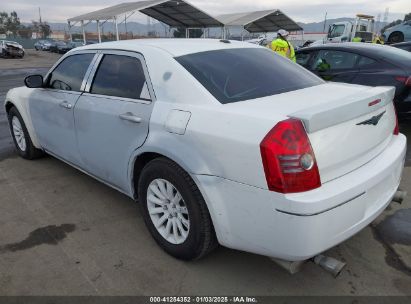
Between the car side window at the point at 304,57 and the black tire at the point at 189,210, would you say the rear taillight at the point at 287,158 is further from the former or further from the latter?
the car side window at the point at 304,57

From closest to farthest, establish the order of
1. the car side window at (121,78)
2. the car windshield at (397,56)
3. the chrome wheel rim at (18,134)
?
the car side window at (121,78)
the chrome wheel rim at (18,134)
the car windshield at (397,56)

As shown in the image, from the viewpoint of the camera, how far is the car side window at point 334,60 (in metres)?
6.19

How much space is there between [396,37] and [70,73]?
19.2 m

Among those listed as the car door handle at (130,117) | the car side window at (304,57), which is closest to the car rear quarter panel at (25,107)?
the car door handle at (130,117)


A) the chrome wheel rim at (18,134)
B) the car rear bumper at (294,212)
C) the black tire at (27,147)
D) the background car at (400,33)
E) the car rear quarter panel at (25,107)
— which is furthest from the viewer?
the background car at (400,33)

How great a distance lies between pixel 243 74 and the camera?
9.89 ft

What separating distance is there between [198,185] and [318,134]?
80 centimetres

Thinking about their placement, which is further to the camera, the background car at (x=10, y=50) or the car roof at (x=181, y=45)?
the background car at (x=10, y=50)

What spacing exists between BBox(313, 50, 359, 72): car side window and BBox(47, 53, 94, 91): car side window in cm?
416

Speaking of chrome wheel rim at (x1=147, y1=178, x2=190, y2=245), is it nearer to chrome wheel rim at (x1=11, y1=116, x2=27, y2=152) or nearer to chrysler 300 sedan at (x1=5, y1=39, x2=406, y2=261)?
chrysler 300 sedan at (x1=5, y1=39, x2=406, y2=261)

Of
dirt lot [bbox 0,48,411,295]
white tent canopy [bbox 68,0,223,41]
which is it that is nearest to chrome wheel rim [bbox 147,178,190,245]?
dirt lot [bbox 0,48,411,295]

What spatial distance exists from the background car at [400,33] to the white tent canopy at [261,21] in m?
13.6

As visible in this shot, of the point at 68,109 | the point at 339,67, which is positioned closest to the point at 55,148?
the point at 68,109

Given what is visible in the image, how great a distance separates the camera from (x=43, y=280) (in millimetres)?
2740
